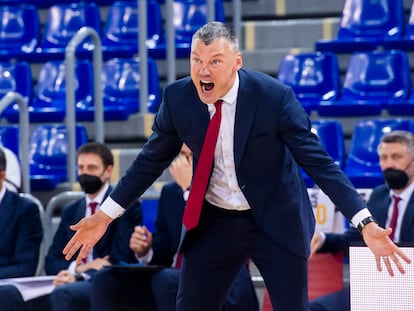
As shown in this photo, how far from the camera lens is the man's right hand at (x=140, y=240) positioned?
18.1ft

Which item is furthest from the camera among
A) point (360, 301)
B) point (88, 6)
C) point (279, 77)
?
point (88, 6)

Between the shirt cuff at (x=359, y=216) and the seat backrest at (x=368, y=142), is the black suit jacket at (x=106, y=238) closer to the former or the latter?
the seat backrest at (x=368, y=142)

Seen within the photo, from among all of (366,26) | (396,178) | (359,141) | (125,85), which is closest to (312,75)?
(366,26)

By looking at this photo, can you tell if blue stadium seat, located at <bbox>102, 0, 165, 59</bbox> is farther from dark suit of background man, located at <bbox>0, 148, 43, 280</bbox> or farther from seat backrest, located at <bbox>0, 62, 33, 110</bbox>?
dark suit of background man, located at <bbox>0, 148, 43, 280</bbox>

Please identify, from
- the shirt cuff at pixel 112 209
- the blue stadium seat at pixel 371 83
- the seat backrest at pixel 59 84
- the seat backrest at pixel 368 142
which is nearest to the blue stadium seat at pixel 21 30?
A: the seat backrest at pixel 59 84

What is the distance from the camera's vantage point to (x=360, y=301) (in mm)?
3572

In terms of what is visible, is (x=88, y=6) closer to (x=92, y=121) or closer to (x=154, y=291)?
(x=92, y=121)

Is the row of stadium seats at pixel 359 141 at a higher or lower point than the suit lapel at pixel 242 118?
lower

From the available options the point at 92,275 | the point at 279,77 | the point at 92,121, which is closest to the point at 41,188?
the point at 92,121

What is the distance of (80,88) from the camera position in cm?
779

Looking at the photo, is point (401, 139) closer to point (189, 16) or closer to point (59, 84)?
point (189, 16)

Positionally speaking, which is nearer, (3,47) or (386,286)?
(386,286)

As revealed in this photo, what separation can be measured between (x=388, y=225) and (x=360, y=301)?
75.5 inches

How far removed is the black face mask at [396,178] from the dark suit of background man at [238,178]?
64.5 inches
